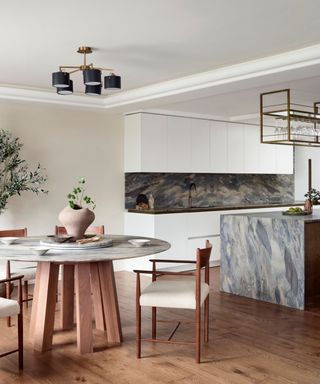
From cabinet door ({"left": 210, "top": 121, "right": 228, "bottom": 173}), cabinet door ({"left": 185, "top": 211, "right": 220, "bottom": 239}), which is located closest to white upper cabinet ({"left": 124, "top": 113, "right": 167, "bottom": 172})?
cabinet door ({"left": 185, "top": 211, "right": 220, "bottom": 239})

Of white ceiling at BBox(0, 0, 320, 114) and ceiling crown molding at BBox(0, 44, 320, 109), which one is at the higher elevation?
white ceiling at BBox(0, 0, 320, 114)

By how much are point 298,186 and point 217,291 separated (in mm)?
4556

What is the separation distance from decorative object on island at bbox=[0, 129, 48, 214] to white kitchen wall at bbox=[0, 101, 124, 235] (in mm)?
113

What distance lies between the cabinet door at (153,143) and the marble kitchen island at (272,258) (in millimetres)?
1652

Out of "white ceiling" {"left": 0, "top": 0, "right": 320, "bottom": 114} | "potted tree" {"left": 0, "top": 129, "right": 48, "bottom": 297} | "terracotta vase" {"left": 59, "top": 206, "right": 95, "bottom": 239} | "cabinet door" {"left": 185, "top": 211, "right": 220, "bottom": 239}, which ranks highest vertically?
"white ceiling" {"left": 0, "top": 0, "right": 320, "bottom": 114}

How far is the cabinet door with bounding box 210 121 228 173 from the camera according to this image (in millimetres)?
8016

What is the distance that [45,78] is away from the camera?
5.55 m

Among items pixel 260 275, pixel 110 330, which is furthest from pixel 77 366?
pixel 260 275

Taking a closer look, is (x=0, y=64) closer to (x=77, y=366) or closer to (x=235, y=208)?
(x=77, y=366)

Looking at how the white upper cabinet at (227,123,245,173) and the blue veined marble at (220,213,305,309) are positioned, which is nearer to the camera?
the blue veined marble at (220,213,305,309)

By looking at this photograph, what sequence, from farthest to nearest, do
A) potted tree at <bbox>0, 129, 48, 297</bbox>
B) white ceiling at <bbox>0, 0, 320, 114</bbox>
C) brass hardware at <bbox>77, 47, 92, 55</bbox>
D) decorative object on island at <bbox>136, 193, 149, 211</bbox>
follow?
decorative object on island at <bbox>136, 193, 149, 211</bbox>, potted tree at <bbox>0, 129, 48, 297</bbox>, brass hardware at <bbox>77, 47, 92, 55</bbox>, white ceiling at <bbox>0, 0, 320, 114</bbox>

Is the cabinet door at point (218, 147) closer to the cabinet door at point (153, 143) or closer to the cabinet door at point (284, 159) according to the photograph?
the cabinet door at point (153, 143)

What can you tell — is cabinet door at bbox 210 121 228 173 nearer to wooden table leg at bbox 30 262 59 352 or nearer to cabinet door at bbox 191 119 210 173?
cabinet door at bbox 191 119 210 173

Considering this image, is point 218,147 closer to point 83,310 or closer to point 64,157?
point 64,157
